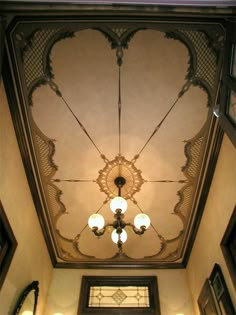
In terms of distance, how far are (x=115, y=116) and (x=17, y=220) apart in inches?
79.4

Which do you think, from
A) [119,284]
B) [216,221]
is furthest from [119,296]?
[216,221]

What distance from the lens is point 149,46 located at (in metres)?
2.74

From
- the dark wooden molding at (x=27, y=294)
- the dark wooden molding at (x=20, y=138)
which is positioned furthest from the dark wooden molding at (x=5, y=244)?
the dark wooden molding at (x=20, y=138)

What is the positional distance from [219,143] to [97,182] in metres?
1.92

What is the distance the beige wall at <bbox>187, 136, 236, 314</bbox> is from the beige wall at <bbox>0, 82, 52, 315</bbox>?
111 inches

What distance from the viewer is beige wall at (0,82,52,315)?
302cm

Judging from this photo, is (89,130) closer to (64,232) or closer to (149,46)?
(149,46)

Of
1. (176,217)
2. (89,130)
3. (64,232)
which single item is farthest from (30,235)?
(176,217)

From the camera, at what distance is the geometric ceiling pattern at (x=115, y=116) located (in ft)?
8.79

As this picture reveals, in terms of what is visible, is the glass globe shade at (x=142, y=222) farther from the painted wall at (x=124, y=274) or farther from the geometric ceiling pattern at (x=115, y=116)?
the painted wall at (x=124, y=274)

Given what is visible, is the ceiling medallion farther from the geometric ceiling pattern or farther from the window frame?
the window frame

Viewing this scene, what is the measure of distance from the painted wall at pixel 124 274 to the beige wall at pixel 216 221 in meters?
0.29

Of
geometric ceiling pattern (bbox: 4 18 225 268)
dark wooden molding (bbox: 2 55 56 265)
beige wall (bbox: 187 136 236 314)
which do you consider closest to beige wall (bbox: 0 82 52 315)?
dark wooden molding (bbox: 2 55 56 265)

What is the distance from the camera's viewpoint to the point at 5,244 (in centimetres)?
329
